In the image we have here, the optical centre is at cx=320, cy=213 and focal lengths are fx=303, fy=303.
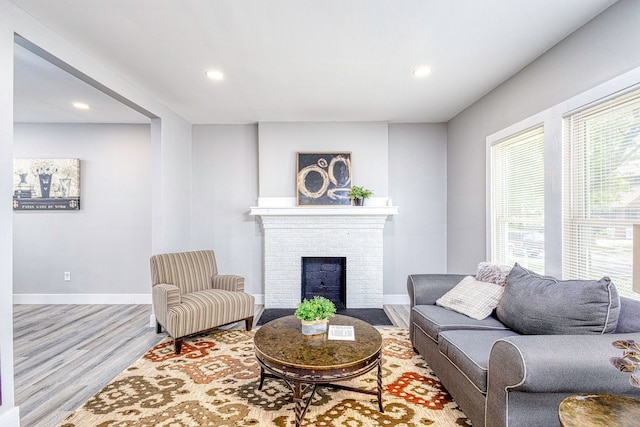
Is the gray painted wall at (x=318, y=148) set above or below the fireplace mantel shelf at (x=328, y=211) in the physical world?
above

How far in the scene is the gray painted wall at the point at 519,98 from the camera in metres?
1.92

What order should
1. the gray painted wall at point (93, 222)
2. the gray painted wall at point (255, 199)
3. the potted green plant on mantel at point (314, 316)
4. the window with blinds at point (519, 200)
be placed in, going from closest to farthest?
the potted green plant on mantel at point (314, 316), the window with blinds at point (519, 200), the gray painted wall at point (93, 222), the gray painted wall at point (255, 199)

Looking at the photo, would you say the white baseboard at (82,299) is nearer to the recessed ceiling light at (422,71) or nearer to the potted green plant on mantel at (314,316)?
the potted green plant on mantel at (314,316)

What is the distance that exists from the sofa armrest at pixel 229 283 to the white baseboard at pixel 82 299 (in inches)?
63.6

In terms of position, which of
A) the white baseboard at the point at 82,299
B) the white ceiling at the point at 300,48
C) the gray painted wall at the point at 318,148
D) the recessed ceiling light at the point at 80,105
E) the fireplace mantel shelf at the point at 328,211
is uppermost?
the recessed ceiling light at the point at 80,105

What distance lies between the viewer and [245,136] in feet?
15.1

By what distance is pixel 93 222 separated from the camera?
452 centimetres

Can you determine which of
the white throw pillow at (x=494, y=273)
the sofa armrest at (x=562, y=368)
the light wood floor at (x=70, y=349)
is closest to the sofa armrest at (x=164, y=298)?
the light wood floor at (x=70, y=349)

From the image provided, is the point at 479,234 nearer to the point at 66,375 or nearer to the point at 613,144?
the point at 613,144

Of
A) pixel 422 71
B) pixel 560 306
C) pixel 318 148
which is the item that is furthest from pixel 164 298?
pixel 422 71

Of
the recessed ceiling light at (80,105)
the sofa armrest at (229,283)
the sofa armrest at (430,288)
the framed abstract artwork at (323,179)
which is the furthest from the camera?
the framed abstract artwork at (323,179)

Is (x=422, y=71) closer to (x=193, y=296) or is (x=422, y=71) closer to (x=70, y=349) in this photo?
(x=193, y=296)

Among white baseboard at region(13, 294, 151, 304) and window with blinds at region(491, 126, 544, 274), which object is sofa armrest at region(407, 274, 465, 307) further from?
white baseboard at region(13, 294, 151, 304)

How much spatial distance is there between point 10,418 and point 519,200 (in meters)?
4.20
